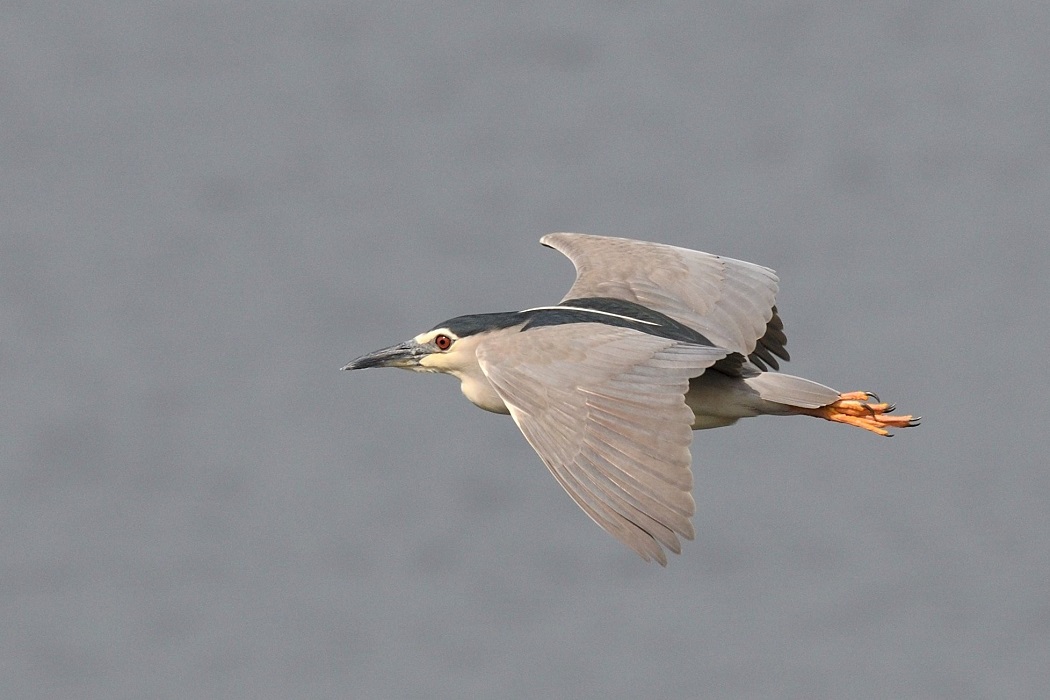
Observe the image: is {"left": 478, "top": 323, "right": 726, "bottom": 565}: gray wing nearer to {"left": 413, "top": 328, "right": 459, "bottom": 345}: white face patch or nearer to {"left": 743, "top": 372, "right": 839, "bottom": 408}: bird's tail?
{"left": 413, "top": 328, "right": 459, "bottom": 345}: white face patch

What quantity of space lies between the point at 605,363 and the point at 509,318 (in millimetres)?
1095

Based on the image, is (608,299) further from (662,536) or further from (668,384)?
(662,536)

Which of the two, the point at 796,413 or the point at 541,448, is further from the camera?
the point at 796,413

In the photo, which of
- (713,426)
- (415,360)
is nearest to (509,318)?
(415,360)

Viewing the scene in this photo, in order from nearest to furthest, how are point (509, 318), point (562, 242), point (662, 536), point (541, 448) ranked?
point (662, 536) < point (541, 448) < point (509, 318) < point (562, 242)

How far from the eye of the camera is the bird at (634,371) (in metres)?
9.60

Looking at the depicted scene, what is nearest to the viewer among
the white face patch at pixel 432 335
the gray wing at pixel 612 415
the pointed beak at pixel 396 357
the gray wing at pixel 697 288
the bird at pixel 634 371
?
the gray wing at pixel 612 415

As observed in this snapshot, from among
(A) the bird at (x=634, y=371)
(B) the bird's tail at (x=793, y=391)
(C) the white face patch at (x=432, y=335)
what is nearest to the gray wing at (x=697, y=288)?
(A) the bird at (x=634, y=371)

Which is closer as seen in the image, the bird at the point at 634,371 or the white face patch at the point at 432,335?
the bird at the point at 634,371

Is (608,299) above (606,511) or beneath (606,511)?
above

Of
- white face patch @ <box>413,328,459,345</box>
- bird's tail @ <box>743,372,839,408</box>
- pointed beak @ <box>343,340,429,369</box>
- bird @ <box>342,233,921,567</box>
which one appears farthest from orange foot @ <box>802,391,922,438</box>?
pointed beak @ <box>343,340,429,369</box>

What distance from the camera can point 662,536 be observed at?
930 centimetres

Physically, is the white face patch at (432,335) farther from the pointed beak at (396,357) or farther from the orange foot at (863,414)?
the orange foot at (863,414)

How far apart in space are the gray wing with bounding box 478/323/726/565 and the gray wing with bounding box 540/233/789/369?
1.52 m
